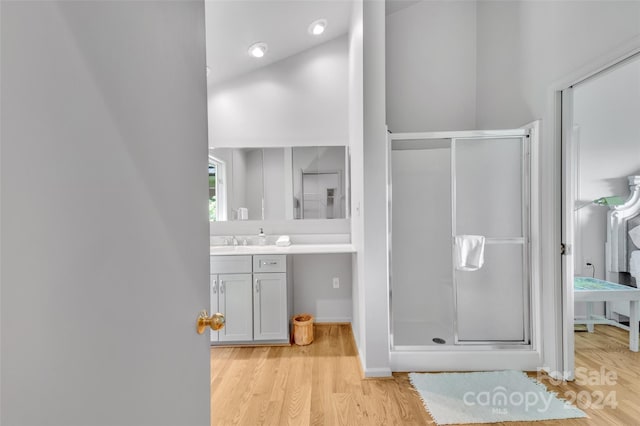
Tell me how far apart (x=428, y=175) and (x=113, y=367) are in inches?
110

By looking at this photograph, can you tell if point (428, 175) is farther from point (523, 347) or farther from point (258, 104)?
point (258, 104)

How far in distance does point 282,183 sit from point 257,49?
4.56 feet

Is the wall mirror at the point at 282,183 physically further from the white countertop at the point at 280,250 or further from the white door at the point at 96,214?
the white door at the point at 96,214

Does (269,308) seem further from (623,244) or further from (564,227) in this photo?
(623,244)

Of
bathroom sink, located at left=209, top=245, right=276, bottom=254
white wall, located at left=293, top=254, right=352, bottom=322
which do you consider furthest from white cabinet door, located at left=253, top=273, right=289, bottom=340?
white wall, located at left=293, top=254, right=352, bottom=322

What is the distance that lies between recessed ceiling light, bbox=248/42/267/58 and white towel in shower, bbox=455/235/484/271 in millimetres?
2642

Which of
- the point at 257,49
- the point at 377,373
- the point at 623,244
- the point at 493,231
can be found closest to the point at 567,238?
the point at 493,231

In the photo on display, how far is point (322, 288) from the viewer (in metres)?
3.31

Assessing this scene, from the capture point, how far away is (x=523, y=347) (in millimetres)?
2332

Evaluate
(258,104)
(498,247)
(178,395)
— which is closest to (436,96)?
(498,247)

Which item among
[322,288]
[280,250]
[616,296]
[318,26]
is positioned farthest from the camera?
[322,288]

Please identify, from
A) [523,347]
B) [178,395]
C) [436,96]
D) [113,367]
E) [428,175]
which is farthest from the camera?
[436,96]

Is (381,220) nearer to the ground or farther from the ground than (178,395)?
farther from the ground

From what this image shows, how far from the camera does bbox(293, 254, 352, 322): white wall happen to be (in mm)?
3303
